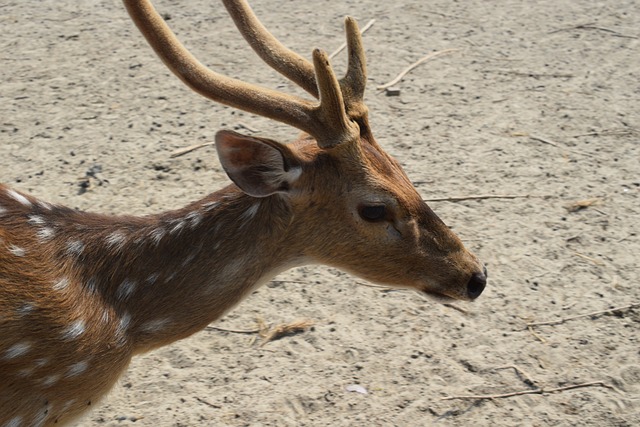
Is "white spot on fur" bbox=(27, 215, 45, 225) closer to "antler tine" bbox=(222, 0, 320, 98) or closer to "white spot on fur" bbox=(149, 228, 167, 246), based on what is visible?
"white spot on fur" bbox=(149, 228, 167, 246)

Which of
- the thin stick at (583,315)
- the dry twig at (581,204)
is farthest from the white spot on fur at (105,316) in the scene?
the dry twig at (581,204)

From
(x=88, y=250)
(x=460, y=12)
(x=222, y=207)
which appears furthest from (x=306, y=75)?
(x=460, y=12)

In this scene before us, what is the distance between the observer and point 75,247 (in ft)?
10.9

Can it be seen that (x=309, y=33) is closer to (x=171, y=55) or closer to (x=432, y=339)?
(x=432, y=339)

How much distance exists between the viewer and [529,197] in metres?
5.42

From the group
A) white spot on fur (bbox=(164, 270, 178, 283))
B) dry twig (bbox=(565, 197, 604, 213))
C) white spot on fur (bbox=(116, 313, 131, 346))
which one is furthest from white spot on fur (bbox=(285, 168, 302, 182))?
dry twig (bbox=(565, 197, 604, 213))

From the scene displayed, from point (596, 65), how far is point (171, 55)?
449 centimetres

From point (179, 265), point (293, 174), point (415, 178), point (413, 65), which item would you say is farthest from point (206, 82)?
point (413, 65)

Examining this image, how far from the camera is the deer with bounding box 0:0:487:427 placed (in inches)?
123

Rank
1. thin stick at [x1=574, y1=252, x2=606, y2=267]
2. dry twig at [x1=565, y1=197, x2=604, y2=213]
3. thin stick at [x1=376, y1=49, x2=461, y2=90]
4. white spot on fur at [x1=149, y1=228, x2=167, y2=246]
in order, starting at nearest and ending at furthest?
Result: white spot on fur at [x1=149, y1=228, x2=167, y2=246] → thin stick at [x1=574, y1=252, x2=606, y2=267] → dry twig at [x1=565, y1=197, x2=604, y2=213] → thin stick at [x1=376, y1=49, x2=461, y2=90]

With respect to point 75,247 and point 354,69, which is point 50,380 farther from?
point 354,69

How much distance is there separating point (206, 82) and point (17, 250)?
855mm

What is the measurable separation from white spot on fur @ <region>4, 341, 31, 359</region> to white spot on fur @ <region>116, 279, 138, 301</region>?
0.36 m

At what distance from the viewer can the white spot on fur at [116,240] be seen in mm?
3359
